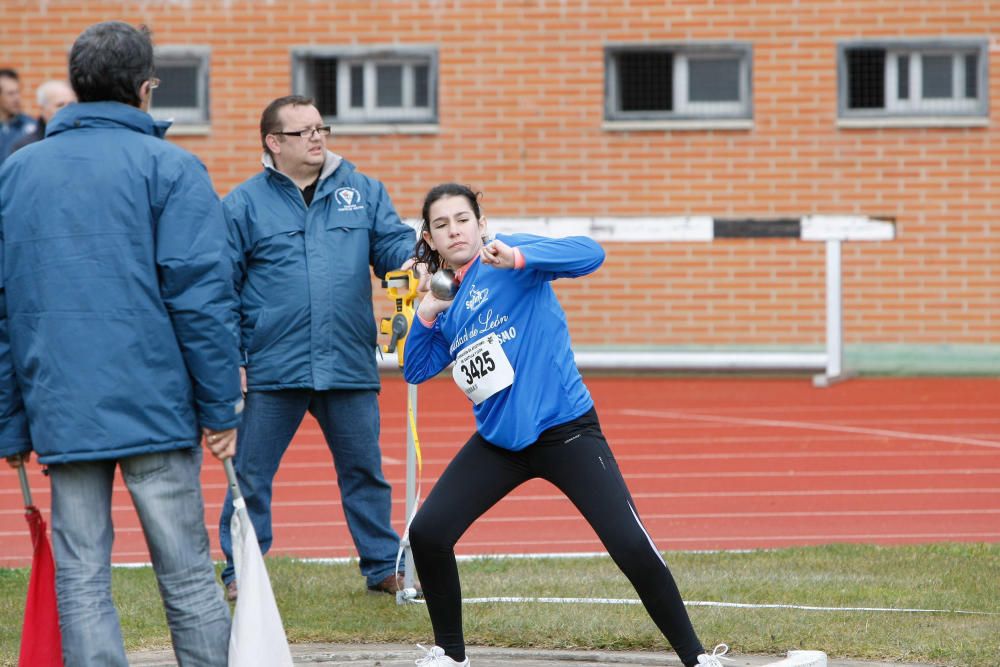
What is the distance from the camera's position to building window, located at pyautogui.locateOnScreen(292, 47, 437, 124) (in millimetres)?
16828

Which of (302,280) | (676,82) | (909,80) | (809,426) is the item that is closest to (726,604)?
(302,280)

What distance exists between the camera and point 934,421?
12906mm

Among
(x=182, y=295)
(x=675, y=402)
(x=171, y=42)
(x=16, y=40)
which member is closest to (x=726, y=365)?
(x=675, y=402)

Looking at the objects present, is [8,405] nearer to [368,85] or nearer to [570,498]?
[570,498]

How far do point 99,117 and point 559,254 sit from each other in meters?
1.46

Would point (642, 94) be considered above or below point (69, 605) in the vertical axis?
above

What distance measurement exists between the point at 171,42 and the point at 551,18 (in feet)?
13.0

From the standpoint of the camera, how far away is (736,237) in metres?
14.8

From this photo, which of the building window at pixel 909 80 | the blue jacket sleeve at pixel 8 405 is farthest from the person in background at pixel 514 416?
the building window at pixel 909 80

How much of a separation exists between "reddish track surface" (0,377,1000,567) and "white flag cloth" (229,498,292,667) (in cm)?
359

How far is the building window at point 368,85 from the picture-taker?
16828mm

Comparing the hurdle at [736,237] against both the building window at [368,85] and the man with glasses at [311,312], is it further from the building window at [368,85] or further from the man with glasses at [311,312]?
the man with glasses at [311,312]

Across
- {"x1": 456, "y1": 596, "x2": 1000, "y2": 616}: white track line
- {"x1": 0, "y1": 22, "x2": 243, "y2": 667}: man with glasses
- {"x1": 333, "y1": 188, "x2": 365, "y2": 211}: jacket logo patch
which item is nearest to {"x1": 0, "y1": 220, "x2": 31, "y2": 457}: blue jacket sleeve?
{"x1": 0, "y1": 22, "x2": 243, "y2": 667}: man with glasses

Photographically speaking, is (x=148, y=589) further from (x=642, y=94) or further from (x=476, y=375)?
(x=642, y=94)
